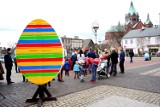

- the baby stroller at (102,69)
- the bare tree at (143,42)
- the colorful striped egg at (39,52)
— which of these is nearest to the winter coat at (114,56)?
the baby stroller at (102,69)

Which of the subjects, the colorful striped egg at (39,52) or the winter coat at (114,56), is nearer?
the colorful striped egg at (39,52)

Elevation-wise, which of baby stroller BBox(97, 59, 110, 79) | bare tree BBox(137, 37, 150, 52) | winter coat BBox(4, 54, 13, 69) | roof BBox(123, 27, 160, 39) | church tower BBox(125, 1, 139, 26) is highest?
church tower BBox(125, 1, 139, 26)

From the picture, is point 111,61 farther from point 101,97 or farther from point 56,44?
point 56,44

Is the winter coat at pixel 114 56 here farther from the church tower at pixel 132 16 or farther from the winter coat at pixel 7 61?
the church tower at pixel 132 16

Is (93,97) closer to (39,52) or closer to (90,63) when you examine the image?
(39,52)

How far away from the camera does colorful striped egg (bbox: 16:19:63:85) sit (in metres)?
5.39

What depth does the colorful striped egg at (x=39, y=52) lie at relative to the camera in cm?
539

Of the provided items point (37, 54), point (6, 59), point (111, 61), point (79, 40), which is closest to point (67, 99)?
point (37, 54)

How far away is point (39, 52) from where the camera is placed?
17.8ft

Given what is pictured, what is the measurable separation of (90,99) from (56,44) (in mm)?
2142

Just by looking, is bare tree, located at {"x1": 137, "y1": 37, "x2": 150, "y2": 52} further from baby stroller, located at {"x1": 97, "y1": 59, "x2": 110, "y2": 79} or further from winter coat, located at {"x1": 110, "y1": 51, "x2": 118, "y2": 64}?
baby stroller, located at {"x1": 97, "y1": 59, "x2": 110, "y2": 79}

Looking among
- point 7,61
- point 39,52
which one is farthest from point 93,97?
point 7,61

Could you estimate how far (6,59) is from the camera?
9.30m

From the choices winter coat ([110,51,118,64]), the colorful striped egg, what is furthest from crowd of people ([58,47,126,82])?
the colorful striped egg
